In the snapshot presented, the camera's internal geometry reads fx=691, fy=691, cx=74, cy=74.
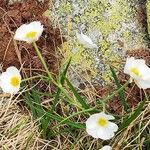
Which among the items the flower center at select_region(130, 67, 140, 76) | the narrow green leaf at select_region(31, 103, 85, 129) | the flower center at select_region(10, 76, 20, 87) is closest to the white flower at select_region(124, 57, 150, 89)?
the flower center at select_region(130, 67, 140, 76)

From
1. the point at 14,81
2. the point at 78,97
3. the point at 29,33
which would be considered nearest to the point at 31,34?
the point at 29,33

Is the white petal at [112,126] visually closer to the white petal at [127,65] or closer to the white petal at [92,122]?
the white petal at [92,122]

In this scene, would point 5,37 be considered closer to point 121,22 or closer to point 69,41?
point 69,41

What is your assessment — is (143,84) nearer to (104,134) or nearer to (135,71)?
(135,71)

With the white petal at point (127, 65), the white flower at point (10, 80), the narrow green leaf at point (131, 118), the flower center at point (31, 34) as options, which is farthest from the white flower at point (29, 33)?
the narrow green leaf at point (131, 118)

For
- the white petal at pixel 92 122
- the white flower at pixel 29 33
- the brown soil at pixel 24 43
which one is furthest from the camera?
the brown soil at pixel 24 43

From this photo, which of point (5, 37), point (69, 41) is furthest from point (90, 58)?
point (5, 37)
